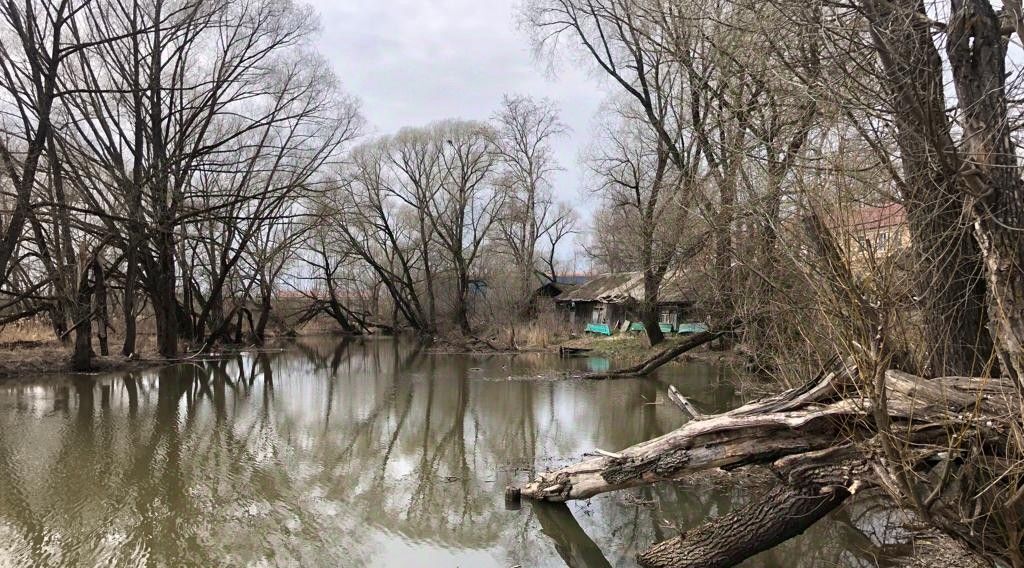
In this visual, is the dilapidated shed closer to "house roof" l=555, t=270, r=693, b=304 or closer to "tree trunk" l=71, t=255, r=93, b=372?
"house roof" l=555, t=270, r=693, b=304

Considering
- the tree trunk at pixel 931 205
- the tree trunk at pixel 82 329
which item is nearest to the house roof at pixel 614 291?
the tree trunk at pixel 931 205

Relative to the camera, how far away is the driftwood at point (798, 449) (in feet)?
12.3

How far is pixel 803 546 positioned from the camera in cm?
557

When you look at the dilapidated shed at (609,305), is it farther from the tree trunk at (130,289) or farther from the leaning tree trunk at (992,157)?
the leaning tree trunk at (992,157)

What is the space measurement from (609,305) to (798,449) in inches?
1213

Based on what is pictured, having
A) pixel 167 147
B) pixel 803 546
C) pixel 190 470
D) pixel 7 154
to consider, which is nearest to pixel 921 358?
pixel 803 546

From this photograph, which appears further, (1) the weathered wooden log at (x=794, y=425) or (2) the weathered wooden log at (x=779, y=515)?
(2) the weathered wooden log at (x=779, y=515)

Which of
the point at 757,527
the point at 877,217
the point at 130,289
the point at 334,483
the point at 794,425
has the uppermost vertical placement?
the point at 130,289

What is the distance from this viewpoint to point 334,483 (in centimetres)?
763

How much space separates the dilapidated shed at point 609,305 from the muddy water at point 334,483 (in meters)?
11.8

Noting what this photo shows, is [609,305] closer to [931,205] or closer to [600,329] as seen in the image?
[600,329]

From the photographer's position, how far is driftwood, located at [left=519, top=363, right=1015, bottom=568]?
3.75 m

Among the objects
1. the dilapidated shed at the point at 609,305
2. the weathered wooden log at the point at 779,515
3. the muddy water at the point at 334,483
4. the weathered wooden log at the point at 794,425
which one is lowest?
the muddy water at the point at 334,483

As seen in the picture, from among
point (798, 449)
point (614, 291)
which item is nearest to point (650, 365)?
point (798, 449)
